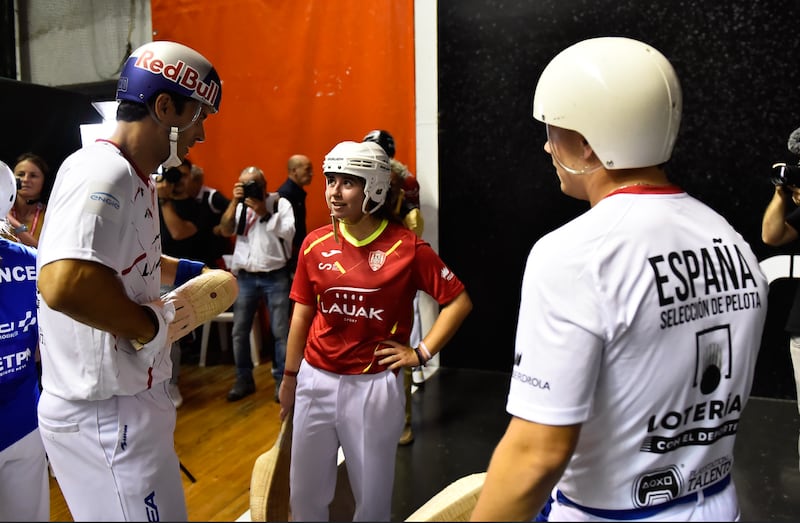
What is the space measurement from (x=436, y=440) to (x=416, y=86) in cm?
280

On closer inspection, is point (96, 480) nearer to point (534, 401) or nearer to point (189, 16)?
point (534, 401)

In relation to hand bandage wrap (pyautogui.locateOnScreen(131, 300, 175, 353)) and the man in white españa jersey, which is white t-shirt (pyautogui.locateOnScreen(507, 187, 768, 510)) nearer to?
the man in white españa jersey

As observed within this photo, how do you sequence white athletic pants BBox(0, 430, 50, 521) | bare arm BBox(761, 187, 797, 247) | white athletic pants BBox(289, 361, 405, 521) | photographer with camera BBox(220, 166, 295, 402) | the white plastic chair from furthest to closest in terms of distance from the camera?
the white plastic chair → photographer with camera BBox(220, 166, 295, 402) → bare arm BBox(761, 187, 797, 247) → white athletic pants BBox(289, 361, 405, 521) → white athletic pants BBox(0, 430, 50, 521)

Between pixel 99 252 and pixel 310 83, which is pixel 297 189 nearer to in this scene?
pixel 310 83

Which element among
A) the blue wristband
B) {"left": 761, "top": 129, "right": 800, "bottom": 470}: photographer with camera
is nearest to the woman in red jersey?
the blue wristband

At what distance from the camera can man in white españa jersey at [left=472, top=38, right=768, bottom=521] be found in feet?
2.87

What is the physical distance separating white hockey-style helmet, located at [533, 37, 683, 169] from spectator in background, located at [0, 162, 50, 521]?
1.59m

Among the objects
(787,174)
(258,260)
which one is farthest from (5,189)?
(787,174)

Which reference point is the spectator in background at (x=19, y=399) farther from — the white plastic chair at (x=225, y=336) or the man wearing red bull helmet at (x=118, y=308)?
the white plastic chair at (x=225, y=336)

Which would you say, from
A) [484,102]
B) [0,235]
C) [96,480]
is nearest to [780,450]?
[484,102]

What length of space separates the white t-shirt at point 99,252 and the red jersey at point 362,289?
72 centimetres

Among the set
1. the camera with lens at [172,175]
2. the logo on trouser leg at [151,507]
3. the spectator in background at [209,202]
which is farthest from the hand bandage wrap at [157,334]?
the spectator in background at [209,202]

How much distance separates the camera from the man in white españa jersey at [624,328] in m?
0.87

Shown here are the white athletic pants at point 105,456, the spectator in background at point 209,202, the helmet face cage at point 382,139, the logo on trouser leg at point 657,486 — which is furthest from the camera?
the spectator in background at point 209,202
